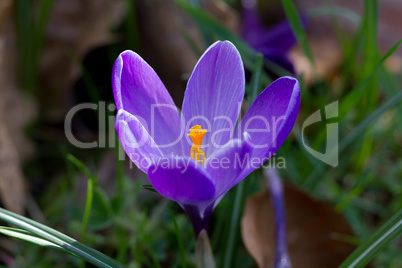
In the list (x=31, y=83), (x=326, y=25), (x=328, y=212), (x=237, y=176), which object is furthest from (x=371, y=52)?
(x=326, y=25)

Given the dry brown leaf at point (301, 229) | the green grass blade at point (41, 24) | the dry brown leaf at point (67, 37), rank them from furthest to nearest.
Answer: the dry brown leaf at point (67, 37)
the green grass blade at point (41, 24)
the dry brown leaf at point (301, 229)

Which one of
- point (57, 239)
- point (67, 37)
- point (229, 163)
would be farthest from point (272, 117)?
point (67, 37)

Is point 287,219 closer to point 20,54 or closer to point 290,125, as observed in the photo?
point 290,125

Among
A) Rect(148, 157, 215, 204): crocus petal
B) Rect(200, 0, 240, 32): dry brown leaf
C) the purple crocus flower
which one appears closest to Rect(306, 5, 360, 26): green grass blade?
the purple crocus flower

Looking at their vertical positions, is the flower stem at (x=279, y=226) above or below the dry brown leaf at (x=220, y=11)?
below

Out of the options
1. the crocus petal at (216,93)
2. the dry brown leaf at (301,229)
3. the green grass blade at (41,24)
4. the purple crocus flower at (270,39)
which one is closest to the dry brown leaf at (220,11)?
the purple crocus flower at (270,39)

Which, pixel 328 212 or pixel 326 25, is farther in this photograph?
pixel 326 25

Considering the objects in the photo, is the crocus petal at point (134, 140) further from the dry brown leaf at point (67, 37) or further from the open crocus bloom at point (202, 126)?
the dry brown leaf at point (67, 37)
